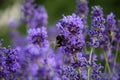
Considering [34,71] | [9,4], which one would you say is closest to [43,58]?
[34,71]

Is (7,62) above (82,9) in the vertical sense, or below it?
below

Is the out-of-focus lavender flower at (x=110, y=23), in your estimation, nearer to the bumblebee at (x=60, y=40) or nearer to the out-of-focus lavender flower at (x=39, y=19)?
the bumblebee at (x=60, y=40)

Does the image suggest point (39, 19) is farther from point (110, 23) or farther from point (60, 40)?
point (60, 40)

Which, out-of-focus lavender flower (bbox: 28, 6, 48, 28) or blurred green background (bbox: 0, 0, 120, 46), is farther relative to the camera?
blurred green background (bbox: 0, 0, 120, 46)

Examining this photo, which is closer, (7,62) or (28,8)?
(7,62)

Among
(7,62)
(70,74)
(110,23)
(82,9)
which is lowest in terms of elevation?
(70,74)

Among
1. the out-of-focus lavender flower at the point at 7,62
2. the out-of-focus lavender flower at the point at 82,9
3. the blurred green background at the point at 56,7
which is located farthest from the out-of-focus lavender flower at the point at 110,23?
the blurred green background at the point at 56,7

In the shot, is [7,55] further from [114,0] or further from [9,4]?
[9,4]

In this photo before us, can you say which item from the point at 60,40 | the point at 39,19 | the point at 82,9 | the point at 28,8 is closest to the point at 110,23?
the point at 82,9

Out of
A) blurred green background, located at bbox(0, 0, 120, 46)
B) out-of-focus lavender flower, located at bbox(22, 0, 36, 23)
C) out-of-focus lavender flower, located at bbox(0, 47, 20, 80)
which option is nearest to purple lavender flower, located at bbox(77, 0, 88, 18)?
out-of-focus lavender flower, located at bbox(22, 0, 36, 23)

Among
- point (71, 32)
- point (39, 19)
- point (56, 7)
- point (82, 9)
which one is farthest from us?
point (56, 7)

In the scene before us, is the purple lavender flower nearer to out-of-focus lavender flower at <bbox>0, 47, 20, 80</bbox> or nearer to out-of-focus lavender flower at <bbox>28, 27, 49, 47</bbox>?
out-of-focus lavender flower at <bbox>28, 27, 49, 47</bbox>
